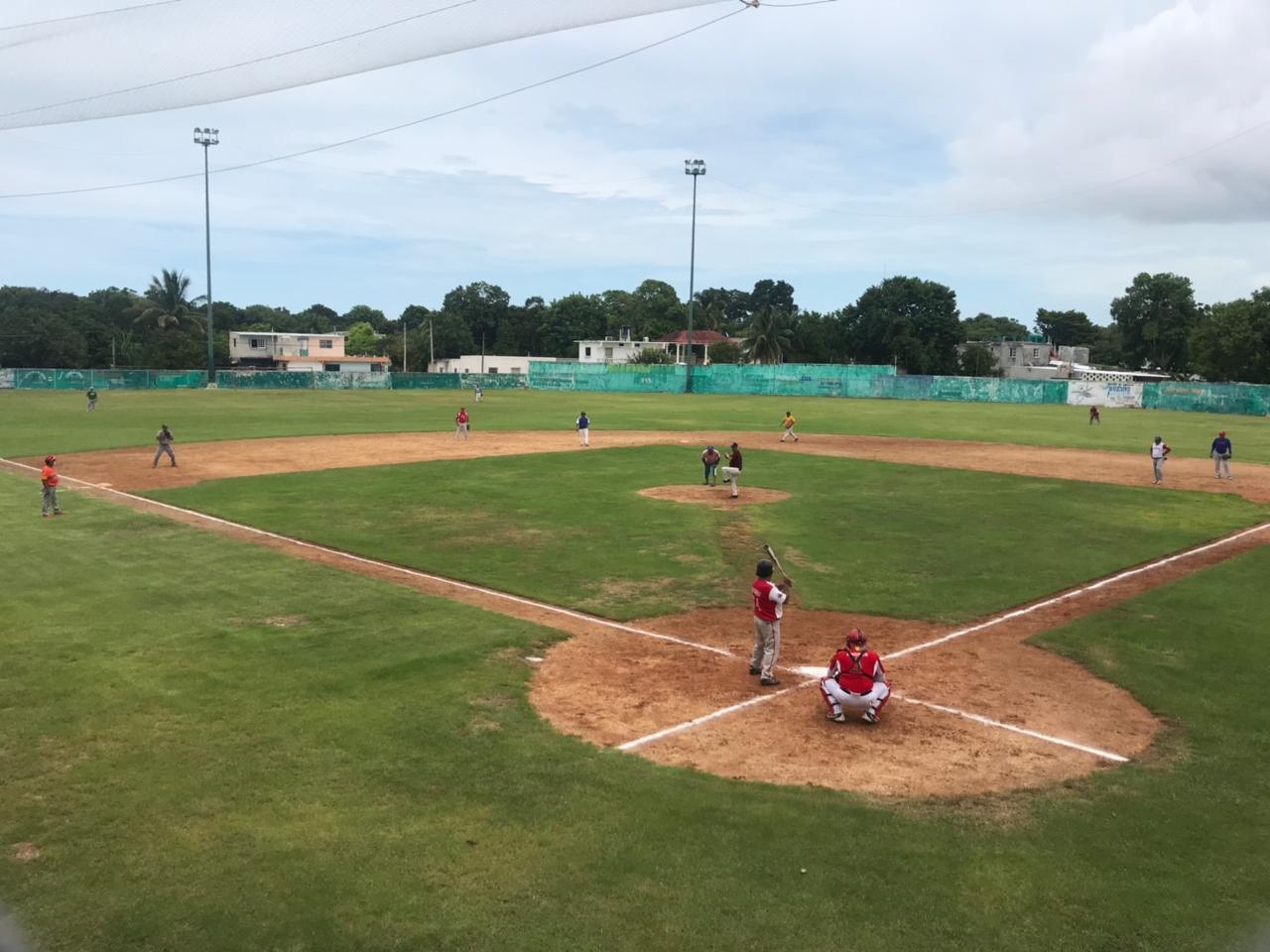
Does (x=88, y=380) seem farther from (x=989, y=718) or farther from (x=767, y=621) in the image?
(x=989, y=718)

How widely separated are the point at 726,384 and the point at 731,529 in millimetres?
86377

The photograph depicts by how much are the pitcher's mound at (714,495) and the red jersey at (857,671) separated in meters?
16.4

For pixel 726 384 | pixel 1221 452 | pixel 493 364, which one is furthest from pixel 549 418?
pixel 493 364

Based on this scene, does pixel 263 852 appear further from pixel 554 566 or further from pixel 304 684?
pixel 554 566

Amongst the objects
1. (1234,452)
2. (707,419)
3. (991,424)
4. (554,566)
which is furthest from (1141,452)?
(554,566)

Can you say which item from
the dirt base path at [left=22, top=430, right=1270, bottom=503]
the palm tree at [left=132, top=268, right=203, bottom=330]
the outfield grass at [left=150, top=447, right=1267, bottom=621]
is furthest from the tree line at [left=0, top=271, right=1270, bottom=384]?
the outfield grass at [left=150, top=447, right=1267, bottom=621]

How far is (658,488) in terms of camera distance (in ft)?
104

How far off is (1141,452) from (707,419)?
90.0ft

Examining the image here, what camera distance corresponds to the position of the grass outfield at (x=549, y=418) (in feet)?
165

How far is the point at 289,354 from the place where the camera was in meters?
142

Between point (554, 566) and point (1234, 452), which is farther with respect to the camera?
point (1234, 452)

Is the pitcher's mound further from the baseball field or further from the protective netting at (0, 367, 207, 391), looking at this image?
the protective netting at (0, 367, 207, 391)

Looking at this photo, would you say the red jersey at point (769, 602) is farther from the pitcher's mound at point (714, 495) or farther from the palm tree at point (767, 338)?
the palm tree at point (767, 338)

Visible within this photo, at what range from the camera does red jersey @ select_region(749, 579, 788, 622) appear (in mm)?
12727
